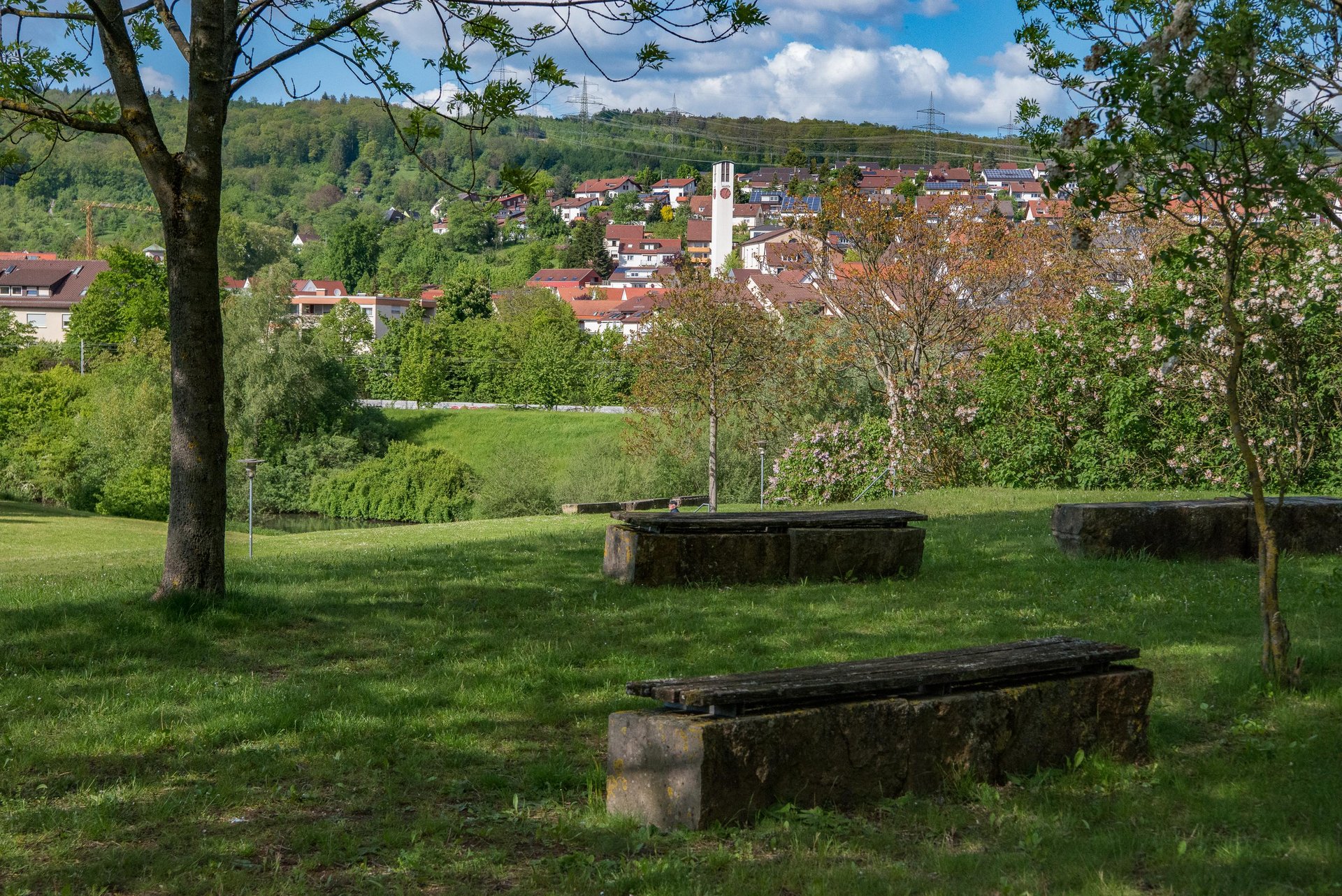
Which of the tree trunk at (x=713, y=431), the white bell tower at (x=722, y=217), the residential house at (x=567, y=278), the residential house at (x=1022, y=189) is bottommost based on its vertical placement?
the tree trunk at (x=713, y=431)

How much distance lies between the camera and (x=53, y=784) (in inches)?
185

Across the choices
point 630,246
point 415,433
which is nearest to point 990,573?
point 415,433

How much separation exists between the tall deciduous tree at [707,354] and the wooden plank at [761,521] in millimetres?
18318

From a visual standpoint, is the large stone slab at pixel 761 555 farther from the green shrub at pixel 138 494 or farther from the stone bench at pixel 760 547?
the green shrub at pixel 138 494

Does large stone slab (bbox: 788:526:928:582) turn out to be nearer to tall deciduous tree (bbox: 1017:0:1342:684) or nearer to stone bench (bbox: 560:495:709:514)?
tall deciduous tree (bbox: 1017:0:1342:684)

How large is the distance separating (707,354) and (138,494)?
27679mm

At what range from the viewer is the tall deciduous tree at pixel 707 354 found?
28875 mm

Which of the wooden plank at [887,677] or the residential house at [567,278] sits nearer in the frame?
the wooden plank at [887,677]

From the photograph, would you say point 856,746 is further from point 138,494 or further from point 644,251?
point 644,251

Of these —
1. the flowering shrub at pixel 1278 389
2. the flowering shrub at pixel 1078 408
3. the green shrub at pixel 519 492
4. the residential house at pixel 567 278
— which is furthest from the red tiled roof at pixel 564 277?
the flowering shrub at pixel 1278 389

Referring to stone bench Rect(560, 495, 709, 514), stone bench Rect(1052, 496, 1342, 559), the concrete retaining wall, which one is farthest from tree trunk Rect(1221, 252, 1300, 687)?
the concrete retaining wall

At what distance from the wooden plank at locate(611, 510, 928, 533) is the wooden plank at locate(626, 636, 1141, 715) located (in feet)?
13.5

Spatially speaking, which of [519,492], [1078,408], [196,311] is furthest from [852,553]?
[519,492]

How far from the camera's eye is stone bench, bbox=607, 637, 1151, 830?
4211 mm
